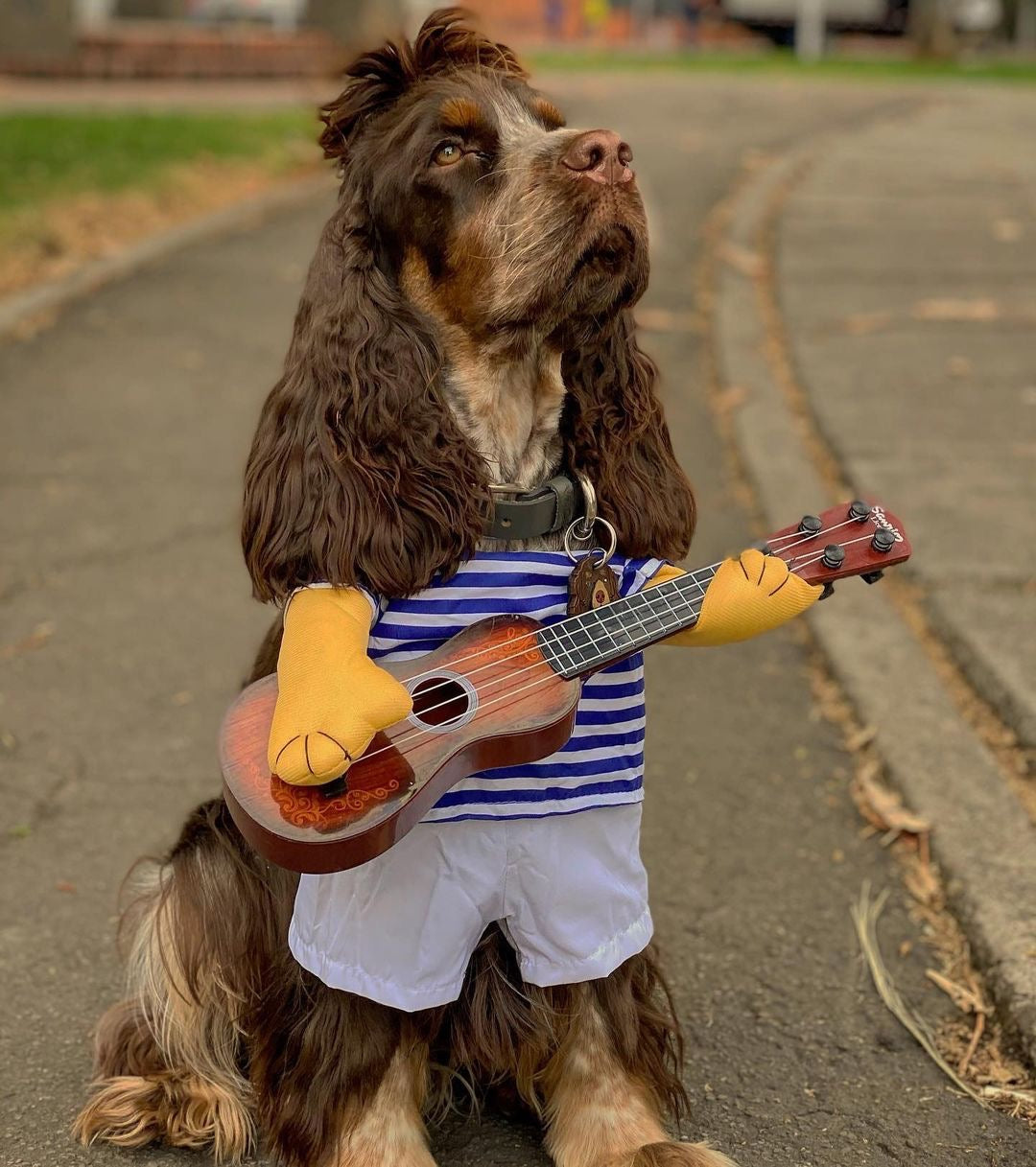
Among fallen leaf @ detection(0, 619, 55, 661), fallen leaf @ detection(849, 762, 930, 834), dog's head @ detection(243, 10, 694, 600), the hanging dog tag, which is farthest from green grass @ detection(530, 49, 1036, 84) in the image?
the hanging dog tag

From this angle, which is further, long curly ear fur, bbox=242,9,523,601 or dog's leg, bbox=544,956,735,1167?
dog's leg, bbox=544,956,735,1167

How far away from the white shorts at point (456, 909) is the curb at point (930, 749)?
0.99m

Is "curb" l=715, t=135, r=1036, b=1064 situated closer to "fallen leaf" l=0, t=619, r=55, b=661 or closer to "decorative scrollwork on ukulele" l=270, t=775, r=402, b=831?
"decorative scrollwork on ukulele" l=270, t=775, r=402, b=831

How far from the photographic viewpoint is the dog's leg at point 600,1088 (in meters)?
2.55

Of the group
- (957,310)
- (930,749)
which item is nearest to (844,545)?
(930,749)

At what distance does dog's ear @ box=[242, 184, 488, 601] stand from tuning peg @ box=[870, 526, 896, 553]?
2.15 feet

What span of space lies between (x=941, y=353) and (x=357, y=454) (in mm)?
5904

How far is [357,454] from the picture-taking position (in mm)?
2334

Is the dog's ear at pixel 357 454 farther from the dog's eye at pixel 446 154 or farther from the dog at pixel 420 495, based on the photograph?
the dog's eye at pixel 446 154

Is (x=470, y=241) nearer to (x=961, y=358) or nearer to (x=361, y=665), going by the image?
(x=361, y=665)

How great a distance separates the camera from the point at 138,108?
14.0m

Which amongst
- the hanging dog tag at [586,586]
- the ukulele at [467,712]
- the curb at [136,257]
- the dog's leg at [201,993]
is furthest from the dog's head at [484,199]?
the curb at [136,257]

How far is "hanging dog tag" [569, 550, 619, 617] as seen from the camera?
2461mm

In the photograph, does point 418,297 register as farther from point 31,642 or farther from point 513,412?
point 31,642
